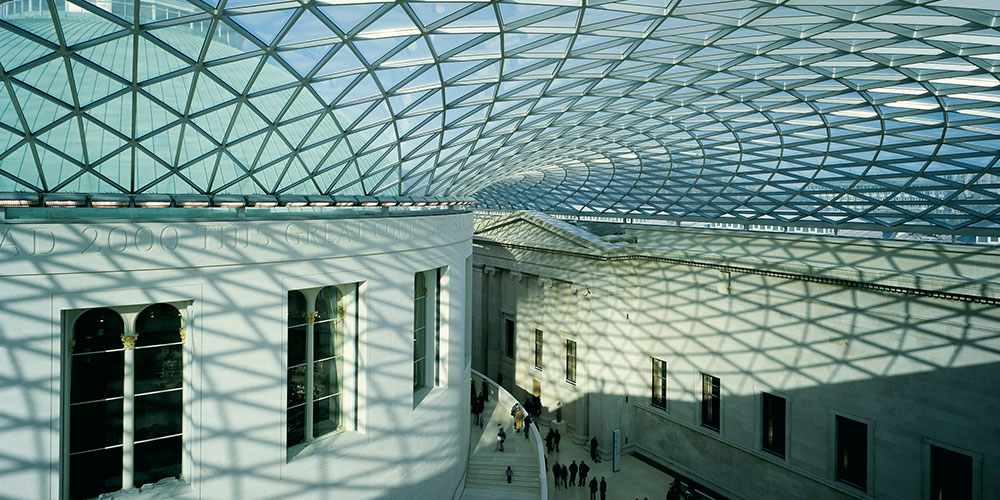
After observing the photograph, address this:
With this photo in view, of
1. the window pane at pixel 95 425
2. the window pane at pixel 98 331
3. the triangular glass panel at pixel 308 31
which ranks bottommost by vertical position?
the window pane at pixel 95 425

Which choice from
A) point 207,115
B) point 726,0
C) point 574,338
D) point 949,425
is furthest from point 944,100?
point 207,115

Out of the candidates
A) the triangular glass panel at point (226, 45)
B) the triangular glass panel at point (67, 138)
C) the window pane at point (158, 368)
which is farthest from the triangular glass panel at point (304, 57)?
the window pane at point (158, 368)

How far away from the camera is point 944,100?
28656 mm

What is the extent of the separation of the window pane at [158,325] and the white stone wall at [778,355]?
28.1 metres

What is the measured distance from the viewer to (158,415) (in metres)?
15.0

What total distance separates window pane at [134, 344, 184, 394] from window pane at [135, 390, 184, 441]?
0.81ft

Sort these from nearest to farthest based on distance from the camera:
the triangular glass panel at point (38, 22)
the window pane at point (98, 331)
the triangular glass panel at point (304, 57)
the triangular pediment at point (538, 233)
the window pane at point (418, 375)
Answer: the window pane at point (98, 331) → the triangular glass panel at point (38, 22) → the triangular glass panel at point (304, 57) → the window pane at point (418, 375) → the triangular pediment at point (538, 233)

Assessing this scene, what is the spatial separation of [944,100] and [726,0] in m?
18.2

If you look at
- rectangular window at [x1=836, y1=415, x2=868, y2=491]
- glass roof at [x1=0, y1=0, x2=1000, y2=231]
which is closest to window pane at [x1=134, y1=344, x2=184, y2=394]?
glass roof at [x1=0, y1=0, x2=1000, y2=231]

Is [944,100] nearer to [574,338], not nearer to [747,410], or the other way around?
[747,410]

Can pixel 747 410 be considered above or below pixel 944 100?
below

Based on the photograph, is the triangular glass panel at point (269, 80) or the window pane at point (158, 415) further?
the triangular glass panel at point (269, 80)

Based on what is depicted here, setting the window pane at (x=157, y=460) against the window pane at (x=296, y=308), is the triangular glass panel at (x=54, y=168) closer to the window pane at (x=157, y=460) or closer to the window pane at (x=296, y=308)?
the window pane at (x=296, y=308)

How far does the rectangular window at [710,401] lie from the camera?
1380 inches
